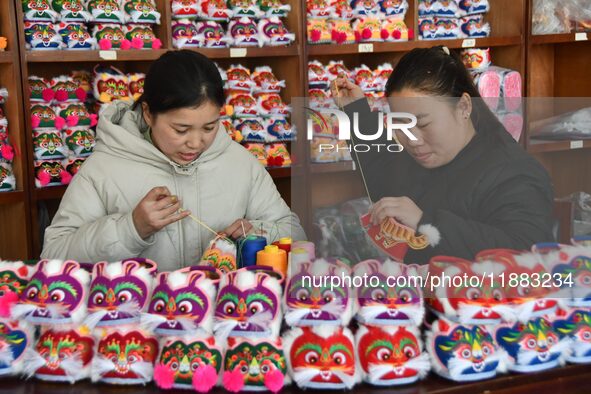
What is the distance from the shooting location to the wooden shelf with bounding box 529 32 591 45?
3398 mm

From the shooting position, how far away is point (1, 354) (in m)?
1.21

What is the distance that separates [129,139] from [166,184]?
15cm

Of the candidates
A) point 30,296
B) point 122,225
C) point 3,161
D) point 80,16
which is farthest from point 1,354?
point 80,16

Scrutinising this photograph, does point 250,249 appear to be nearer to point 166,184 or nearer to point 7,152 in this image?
point 166,184

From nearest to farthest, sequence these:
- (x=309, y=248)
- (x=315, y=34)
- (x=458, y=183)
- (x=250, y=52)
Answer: (x=458, y=183) → (x=309, y=248) → (x=250, y=52) → (x=315, y=34)

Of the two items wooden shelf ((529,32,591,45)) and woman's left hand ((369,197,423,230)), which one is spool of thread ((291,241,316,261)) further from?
wooden shelf ((529,32,591,45))

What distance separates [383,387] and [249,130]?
2.03m

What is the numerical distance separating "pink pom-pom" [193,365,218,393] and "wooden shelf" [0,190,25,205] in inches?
65.9

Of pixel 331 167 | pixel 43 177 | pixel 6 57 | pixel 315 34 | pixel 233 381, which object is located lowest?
pixel 233 381

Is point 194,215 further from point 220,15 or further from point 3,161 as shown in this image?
point 220,15

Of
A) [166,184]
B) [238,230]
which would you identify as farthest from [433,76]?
[166,184]

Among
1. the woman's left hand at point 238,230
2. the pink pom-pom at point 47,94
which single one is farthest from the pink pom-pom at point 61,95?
the woman's left hand at point 238,230

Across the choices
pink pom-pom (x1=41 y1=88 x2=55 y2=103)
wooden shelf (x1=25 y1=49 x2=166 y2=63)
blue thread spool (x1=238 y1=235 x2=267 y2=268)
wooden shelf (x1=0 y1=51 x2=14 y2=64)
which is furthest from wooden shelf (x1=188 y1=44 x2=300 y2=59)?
blue thread spool (x1=238 y1=235 x2=267 y2=268)

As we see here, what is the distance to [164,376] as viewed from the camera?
1.15 m
